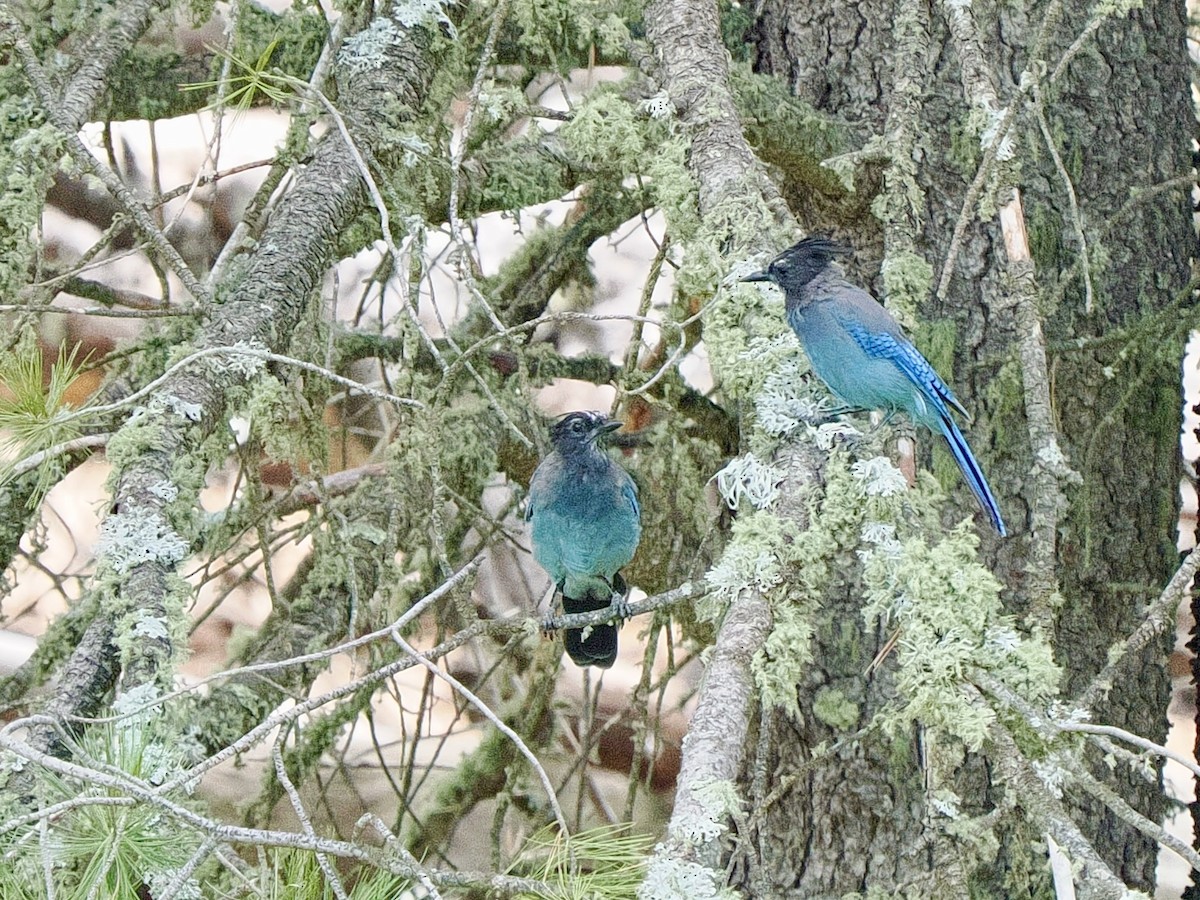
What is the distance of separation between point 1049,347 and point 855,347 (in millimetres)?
1205

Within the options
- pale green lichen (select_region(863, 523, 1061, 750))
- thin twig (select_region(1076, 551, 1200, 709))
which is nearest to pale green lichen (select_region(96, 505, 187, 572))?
pale green lichen (select_region(863, 523, 1061, 750))

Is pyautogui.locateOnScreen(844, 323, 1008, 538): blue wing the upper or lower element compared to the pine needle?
upper

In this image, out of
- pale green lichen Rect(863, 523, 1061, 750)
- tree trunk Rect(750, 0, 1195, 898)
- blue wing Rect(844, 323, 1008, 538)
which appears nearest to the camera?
pale green lichen Rect(863, 523, 1061, 750)

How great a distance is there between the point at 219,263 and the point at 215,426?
0.72 m

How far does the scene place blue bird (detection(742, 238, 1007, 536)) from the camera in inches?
99.0

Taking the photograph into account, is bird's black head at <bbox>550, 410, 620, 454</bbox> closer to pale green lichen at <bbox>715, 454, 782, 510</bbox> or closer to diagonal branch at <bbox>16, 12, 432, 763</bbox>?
diagonal branch at <bbox>16, 12, 432, 763</bbox>

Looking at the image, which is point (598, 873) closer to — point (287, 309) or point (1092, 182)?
point (287, 309)

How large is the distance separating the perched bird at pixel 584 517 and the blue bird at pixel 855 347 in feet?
3.11

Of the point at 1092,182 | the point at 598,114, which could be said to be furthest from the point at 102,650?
the point at 1092,182

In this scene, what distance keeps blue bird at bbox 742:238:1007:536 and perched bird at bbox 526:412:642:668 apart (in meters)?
0.95

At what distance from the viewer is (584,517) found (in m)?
3.70

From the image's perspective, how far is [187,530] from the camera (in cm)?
236

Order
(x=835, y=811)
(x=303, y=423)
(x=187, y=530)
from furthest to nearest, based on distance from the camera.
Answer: (x=835, y=811) → (x=303, y=423) → (x=187, y=530)

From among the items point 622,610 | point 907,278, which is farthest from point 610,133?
point 622,610
